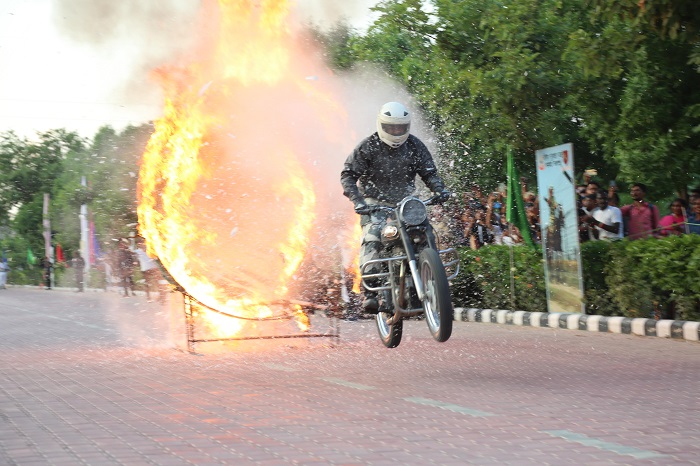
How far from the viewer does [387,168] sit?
10906mm

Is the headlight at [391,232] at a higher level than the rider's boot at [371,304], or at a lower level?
higher

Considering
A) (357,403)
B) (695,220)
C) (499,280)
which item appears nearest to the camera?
(357,403)

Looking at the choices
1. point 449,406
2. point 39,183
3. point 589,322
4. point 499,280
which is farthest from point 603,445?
point 39,183

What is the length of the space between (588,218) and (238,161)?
5909 millimetres

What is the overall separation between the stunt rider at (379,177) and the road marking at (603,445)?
13.5ft

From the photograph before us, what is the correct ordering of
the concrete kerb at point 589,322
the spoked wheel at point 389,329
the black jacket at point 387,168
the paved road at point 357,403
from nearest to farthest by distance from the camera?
the paved road at point 357,403, the spoked wheel at point 389,329, the black jacket at point 387,168, the concrete kerb at point 589,322

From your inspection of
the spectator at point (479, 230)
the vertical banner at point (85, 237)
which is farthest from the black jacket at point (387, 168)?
the vertical banner at point (85, 237)

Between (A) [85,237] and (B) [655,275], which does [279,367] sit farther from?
(A) [85,237]

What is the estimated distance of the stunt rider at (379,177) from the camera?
10.8 m

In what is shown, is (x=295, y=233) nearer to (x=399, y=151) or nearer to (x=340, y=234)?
(x=340, y=234)

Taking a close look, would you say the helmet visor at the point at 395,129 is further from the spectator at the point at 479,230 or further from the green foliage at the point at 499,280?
the spectator at the point at 479,230

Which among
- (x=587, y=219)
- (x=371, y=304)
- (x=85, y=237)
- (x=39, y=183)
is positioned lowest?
(x=371, y=304)

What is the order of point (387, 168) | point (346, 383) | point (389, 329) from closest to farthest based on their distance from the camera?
point (346, 383) → point (387, 168) → point (389, 329)

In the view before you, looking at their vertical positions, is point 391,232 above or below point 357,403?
above
